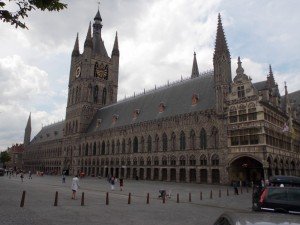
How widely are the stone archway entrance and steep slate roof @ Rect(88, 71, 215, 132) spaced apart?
9.74m

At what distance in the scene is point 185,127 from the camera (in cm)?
5250

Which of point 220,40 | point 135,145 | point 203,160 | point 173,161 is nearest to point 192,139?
point 203,160

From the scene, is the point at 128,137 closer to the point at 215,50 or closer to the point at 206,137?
the point at 206,137

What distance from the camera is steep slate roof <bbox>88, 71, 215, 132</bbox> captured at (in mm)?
53194

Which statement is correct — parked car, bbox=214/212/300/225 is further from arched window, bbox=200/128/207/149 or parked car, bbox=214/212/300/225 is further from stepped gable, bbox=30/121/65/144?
stepped gable, bbox=30/121/65/144

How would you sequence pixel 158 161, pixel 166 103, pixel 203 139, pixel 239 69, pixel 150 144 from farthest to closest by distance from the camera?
pixel 166 103
pixel 150 144
pixel 158 161
pixel 203 139
pixel 239 69

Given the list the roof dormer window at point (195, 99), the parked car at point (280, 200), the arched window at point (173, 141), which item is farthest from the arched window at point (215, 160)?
the parked car at point (280, 200)

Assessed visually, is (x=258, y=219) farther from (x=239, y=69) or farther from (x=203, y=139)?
(x=203, y=139)

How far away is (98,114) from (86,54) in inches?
662

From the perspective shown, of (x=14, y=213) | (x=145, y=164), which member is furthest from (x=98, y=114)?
(x=14, y=213)

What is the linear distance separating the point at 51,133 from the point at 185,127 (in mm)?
71492

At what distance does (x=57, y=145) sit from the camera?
9575 cm

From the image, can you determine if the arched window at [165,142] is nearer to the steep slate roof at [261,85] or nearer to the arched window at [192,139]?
the arched window at [192,139]

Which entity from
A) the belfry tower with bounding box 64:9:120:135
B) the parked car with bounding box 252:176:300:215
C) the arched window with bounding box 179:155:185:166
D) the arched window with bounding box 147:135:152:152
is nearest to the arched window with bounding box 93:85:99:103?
the belfry tower with bounding box 64:9:120:135
